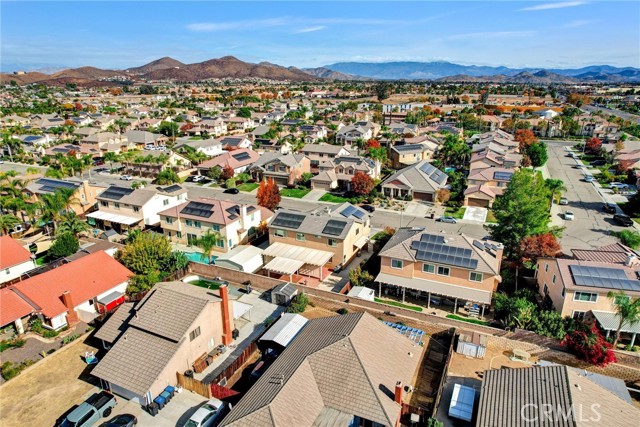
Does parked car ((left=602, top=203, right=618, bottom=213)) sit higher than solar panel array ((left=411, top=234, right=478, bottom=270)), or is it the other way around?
solar panel array ((left=411, top=234, right=478, bottom=270))

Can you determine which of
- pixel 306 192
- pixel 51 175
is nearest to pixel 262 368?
pixel 306 192

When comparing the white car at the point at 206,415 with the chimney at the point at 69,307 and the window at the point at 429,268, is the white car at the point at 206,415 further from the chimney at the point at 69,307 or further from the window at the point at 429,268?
the window at the point at 429,268

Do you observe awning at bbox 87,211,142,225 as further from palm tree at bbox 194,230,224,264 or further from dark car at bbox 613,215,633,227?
dark car at bbox 613,215,633,227

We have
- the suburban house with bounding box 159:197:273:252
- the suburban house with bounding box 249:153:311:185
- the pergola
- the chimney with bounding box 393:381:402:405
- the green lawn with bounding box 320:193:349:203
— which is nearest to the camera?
the chimney with bounding box 393:381:402:405

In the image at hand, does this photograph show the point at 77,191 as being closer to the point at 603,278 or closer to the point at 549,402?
the point at 549,402

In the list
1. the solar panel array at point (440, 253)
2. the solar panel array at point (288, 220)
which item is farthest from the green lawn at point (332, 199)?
the solar panel array at point (440, 253)

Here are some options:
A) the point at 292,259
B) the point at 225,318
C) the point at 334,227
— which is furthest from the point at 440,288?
the point at 225,318

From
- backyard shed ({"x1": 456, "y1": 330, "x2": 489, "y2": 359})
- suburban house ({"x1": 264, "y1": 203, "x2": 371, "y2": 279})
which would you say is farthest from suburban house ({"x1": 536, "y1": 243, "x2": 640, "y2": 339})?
suburban house ({"x1": 264, "y1": 203, "x2": 371, "y2": 279})

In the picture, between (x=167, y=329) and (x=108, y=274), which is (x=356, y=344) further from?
(x=108, y=274)
